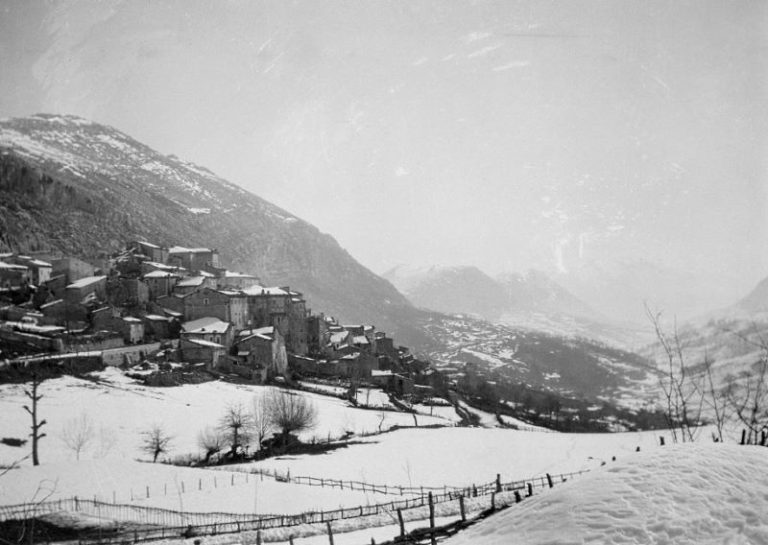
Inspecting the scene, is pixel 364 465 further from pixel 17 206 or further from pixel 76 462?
pixel 17 206

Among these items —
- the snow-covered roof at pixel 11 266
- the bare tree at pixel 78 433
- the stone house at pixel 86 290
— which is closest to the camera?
the bare tree at pixel 78 433

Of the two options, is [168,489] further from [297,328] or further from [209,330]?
[297,328]

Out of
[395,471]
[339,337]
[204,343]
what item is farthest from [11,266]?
[395,471]

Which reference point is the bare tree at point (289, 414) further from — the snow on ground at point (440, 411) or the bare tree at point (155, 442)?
the snow on ground at point (440, 411)

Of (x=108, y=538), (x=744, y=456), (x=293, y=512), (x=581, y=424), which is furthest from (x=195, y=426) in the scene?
(x=581, y=424)

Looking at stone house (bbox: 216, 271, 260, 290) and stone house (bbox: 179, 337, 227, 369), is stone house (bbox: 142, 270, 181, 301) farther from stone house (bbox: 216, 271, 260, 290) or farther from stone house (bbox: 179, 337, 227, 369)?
stone house (bbox: 179, 337, 227, 369)

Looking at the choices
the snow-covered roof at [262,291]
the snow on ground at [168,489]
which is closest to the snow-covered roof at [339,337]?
the snow-covered roof at [262,291]
